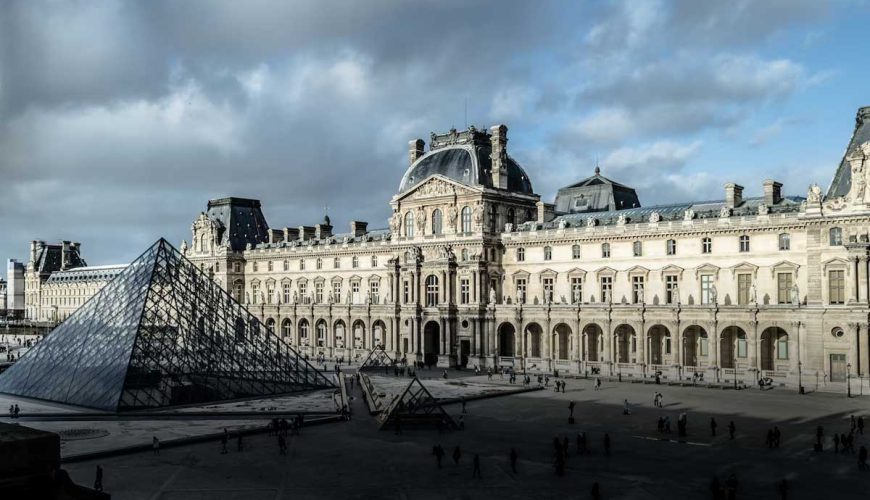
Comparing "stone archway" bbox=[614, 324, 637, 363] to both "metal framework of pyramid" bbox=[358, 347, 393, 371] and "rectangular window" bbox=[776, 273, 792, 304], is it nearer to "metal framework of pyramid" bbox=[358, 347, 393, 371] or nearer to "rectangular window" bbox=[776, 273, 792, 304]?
"rectangular window" bbox=[776, 273, 792, 304]

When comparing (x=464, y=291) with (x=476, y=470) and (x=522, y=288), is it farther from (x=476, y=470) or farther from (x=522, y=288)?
(x=476, y=470)

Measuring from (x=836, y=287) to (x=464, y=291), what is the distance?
1090 inches

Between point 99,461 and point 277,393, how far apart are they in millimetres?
18859

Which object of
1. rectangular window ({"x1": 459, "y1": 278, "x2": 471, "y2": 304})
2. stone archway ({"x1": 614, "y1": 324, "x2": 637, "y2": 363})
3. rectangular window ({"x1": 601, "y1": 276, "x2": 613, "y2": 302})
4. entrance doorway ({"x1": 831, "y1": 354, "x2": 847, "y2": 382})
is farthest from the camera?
rectangular window ({"x1": 459, "y1": 278, "x2": 471, "y2": 304})

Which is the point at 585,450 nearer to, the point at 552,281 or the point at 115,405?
the point at 115,405

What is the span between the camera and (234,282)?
3536 inches

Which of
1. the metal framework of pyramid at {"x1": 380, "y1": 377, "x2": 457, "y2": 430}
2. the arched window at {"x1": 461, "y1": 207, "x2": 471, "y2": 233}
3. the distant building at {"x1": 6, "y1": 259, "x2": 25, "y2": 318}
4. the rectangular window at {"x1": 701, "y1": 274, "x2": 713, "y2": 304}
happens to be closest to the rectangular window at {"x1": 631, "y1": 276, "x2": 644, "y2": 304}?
the rectangular window at {"x1": 701, "y1": 274, "x2": 713, "y2": 304}

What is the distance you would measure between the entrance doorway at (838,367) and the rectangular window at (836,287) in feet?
10.3

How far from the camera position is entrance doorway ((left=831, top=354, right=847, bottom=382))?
4822 cm

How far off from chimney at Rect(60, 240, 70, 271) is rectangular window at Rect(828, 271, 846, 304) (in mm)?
134241

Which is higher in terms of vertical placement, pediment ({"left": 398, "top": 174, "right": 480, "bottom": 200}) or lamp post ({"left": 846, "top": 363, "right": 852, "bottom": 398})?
pediment ({"left": 398, "top": 174, "right": 480, "bottom": 200})

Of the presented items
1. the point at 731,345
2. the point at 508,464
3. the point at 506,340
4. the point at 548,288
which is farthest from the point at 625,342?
the point at 508,464

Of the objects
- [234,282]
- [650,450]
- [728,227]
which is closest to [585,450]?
[650,450]

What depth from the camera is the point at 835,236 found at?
49.0 metres
